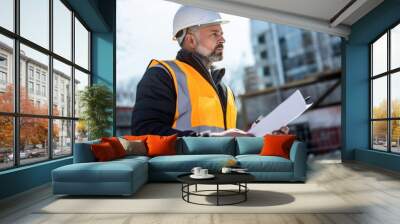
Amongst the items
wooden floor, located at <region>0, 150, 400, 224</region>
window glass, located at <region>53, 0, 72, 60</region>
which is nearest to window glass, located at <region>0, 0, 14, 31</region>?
window glass, located at <region>53, 0, 72, 60</region>

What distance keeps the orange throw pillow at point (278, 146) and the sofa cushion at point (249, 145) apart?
0.27 m

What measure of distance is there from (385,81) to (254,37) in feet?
30.2

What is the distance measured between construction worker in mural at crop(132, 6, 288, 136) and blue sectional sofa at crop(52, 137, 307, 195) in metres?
0.94

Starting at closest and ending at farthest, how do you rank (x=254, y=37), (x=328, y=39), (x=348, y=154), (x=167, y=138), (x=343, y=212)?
(x=343, y=212) → (x=167, y=138) → (x=348, y=154) → (x=328, y=39) → (x=254, y=37)

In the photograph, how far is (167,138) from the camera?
5.88 metres

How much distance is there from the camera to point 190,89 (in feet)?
22.9

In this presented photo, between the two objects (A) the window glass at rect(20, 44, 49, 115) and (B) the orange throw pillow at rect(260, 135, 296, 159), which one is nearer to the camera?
(A) the window glass at rect(20, 44, 49, 115)

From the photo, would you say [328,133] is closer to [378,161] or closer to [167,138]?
[378,161]

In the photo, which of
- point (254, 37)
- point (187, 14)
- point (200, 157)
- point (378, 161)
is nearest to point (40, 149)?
point (200, 157)

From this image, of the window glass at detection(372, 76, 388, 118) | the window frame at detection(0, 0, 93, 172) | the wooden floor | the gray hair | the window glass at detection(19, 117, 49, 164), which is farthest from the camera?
the window glass at detection(372, 76, 388, 118)

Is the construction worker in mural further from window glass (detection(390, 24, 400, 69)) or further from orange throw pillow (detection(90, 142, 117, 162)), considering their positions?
window glass (detection(390, 24, 400, 69))

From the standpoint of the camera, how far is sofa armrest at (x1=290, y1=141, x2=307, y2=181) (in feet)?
17.1

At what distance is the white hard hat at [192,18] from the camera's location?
730 centimetres

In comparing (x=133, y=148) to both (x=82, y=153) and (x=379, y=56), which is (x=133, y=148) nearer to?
(x=82, y=153)
